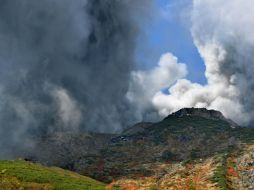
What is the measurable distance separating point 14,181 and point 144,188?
5569 cm

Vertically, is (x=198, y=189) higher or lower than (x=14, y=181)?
lower

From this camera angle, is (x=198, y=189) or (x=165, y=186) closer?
(x=198, y=189)

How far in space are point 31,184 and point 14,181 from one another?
7.52 meters

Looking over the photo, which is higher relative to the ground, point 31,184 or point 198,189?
point 31,184

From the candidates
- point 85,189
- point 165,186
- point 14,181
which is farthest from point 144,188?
point 14,181

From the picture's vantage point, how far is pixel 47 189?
188625mm

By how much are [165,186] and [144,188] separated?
30.3ft

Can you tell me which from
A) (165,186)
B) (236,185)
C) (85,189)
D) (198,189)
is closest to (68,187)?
(85,189)

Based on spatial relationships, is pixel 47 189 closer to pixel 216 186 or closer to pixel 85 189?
pixel 85 189

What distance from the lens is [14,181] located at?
188000 millimetres

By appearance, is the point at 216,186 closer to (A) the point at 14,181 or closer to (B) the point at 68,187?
(B) the point at 68,187

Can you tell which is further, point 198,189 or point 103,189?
point 103,189

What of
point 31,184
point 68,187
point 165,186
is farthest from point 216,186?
point 31,184

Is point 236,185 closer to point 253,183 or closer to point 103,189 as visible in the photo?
point 253,183
